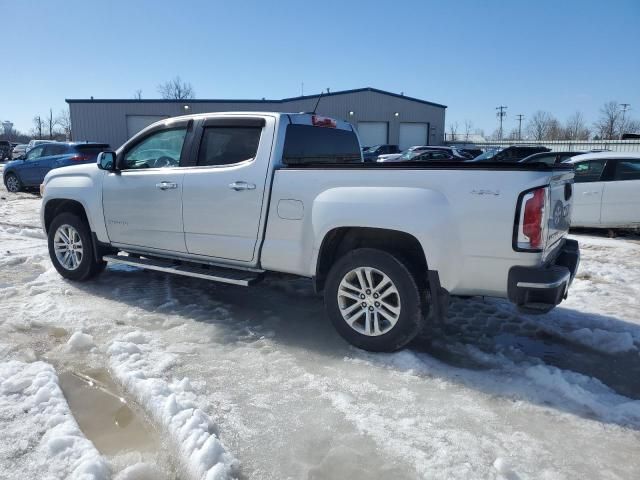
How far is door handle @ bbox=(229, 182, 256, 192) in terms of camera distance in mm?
4379

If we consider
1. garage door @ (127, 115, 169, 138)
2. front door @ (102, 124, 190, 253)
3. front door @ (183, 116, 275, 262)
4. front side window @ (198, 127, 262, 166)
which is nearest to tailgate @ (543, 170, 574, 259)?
front door @ (183, 116, 275, 262)

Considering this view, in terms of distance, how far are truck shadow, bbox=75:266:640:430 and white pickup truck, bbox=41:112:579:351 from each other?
380 millimetres

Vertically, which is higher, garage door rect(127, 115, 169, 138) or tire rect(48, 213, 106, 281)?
garage door rect(127, 115, 169, 138)

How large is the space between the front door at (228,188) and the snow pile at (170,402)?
41.7 inches

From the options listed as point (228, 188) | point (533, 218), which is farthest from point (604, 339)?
point (228, 188)

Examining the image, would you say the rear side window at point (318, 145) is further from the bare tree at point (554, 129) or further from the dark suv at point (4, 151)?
the bare tree at point (554, 129)

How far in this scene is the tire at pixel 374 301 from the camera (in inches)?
149

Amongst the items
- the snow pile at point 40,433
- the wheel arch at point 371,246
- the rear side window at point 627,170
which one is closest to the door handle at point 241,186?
the wheel arch at point 371,246

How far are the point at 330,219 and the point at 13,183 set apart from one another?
689 inches

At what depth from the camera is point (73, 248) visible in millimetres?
5957

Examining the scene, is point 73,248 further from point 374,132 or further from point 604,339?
point 374,132

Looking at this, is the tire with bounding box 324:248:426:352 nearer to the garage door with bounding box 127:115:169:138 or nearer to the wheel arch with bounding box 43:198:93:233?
the wheel arch with bounding box 43:198:93:233

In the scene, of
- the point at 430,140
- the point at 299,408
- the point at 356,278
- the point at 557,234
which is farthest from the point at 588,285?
the point at 430,140

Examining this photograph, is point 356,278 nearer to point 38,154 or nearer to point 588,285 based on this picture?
point 588,285
